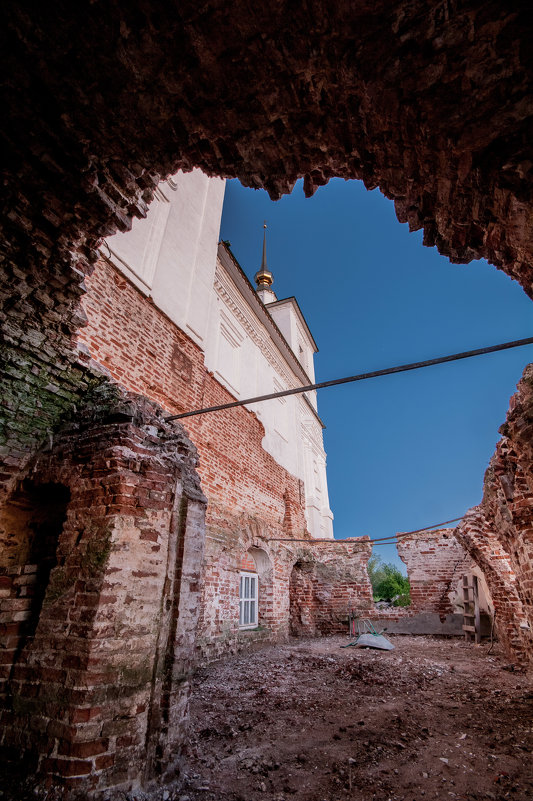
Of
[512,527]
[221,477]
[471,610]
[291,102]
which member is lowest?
[471,610]

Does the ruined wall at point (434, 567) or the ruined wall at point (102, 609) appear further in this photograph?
the ruined wall at point (434, 567)

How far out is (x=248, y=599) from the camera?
895cm

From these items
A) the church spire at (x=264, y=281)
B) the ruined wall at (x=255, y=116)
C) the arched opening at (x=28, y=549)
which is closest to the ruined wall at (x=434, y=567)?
the arched opening at (x=28, y=549)

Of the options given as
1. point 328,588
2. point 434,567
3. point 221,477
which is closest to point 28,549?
point 221,477

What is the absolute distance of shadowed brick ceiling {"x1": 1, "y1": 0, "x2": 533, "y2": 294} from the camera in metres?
1.77

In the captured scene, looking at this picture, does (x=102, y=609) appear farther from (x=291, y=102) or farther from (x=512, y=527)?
(x=512, y=527)

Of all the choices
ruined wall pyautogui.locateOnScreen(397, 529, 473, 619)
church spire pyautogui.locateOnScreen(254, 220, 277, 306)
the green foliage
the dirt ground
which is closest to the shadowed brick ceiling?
the dirt ground

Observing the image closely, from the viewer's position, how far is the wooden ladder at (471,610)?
921cm

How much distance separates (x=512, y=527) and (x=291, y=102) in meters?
5.69

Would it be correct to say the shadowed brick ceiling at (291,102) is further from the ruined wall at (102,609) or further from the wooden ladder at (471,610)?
the wooden ladder at (471,610)

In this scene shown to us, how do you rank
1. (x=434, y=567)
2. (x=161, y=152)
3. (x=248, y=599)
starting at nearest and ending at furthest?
(x=161, y=152), (x=248, y=599), (x=434, y=567)

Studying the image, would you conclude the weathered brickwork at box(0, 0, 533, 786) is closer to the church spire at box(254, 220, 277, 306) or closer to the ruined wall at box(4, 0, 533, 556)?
the ruined wall at box(4, 0, 533, 556)

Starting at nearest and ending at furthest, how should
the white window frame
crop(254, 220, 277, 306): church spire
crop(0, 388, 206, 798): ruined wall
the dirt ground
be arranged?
crop(0, 388, 206, 798): ruined wall → the dirt ground → the white window frame → crop(254, 220, 277, 306): church spire

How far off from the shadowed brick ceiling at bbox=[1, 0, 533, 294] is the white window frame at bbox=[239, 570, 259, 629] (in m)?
8.14
